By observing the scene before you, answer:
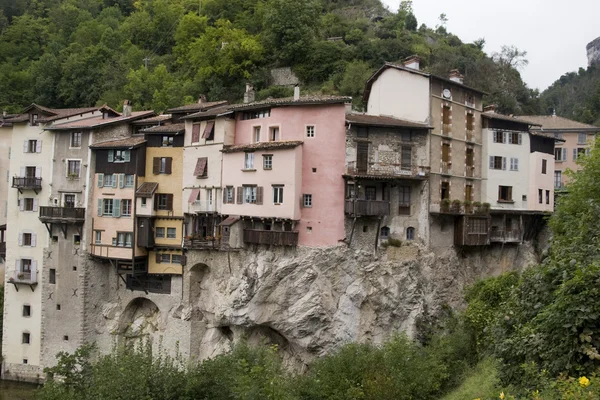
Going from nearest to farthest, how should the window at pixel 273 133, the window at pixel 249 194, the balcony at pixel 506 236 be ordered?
1. the window at pixel 249 194
2. the window at pixel 273 133
3. the balcony at pixel 506 236

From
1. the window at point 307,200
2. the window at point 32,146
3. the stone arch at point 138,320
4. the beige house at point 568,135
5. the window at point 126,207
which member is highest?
the beige house at point 568,135

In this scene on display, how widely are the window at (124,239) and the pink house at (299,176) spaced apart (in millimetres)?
9702

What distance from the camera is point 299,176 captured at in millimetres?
37281

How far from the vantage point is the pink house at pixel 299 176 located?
37.2 metres

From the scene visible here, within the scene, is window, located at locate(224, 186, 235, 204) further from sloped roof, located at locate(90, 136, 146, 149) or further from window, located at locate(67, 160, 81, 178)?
window, located at locate(67, 160, 81, 178)

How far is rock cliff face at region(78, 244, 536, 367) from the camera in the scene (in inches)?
1471

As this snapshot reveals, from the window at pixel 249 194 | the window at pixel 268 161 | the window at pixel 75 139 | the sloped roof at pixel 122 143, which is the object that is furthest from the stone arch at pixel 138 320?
the window at pixel 268 161

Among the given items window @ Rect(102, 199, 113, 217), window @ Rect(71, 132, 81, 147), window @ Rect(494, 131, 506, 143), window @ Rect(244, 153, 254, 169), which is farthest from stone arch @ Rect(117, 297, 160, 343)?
window @ Rect(494, 131, 506, 143)

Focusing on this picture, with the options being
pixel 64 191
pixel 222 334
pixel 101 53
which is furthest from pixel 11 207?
pixel 101 53

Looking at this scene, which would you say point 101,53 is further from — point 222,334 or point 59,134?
point 222,334

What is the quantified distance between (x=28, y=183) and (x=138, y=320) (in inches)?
523

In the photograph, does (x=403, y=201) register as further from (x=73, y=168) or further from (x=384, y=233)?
(x=73, y=168)

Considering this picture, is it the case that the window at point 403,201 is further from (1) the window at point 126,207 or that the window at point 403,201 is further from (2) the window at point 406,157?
(1) the window at point 126,207

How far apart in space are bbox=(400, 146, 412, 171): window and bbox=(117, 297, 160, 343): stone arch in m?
20.6
